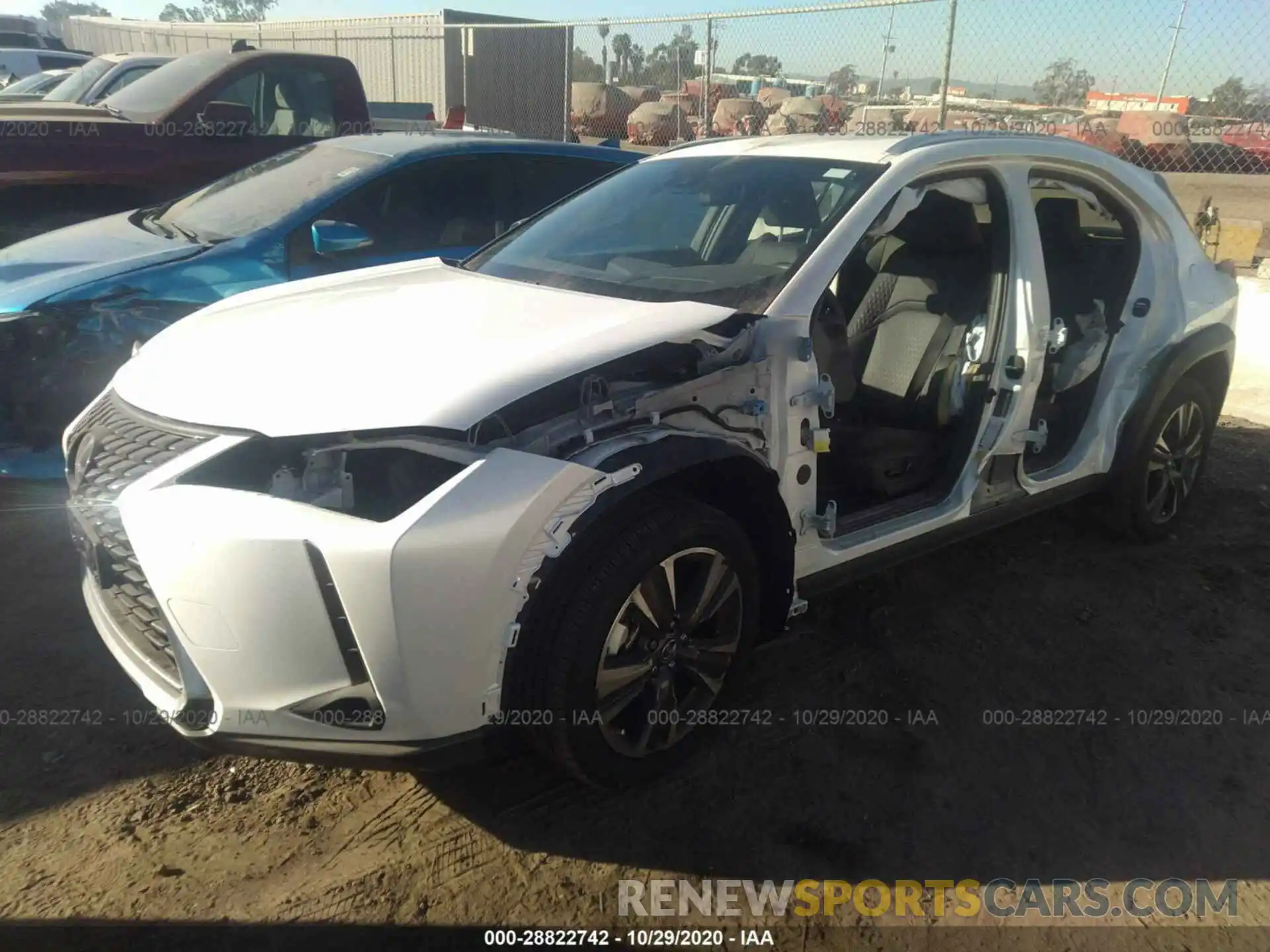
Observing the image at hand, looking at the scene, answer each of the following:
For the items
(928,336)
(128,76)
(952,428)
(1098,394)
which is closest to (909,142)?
(928,336)

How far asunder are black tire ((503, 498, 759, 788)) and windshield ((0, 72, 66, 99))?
15.4m

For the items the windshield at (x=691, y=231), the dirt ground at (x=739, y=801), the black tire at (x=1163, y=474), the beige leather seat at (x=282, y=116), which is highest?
the beige leather seat at (x=282, y=116)

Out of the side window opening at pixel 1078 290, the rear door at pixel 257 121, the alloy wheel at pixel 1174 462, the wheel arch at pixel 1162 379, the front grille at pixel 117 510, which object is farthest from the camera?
the rear door at pixel 257 121

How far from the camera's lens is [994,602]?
396 centimetres

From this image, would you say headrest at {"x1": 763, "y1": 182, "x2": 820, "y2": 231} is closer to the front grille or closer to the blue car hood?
the front grille

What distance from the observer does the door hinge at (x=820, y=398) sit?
2.87 m

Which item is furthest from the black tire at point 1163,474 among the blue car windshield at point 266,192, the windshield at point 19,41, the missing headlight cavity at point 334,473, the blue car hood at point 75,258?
the windshield at point 19,41

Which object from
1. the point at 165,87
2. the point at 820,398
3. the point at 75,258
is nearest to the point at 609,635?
the point at 820,398

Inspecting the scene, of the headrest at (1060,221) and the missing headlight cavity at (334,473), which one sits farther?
the headrest at (1060,221)

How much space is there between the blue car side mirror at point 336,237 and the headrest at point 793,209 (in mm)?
2003

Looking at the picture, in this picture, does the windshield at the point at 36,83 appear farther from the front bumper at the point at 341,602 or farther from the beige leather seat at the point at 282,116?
the front bumper at the point at 341,602

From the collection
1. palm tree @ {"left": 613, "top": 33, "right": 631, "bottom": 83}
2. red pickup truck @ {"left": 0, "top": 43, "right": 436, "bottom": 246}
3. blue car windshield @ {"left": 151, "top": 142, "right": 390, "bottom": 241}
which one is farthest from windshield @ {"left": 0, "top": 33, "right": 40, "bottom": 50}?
blue car windshield @ {"left": 151, "top": 142, "right": 390, "bottom": 241}

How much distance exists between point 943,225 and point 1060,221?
31.2 inches

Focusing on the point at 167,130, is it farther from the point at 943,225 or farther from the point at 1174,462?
the point at 1174,462
